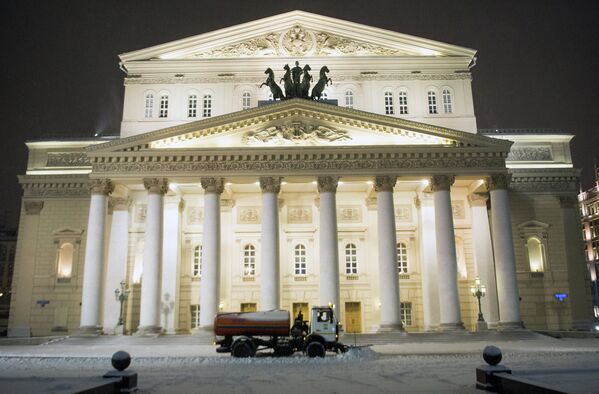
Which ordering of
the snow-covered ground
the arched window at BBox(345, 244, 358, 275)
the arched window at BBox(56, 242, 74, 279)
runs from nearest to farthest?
the snow-covered ground → the arched window at BBox(56, 242, 74, 279) → the arched window at BBox(345, 244, 358, 275)

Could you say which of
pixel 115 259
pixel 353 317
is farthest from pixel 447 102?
pixel 115 259

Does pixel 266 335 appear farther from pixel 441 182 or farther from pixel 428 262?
pixel 428 262

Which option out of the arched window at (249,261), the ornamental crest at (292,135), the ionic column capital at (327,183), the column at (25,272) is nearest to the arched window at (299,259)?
the arched window at (249,261)

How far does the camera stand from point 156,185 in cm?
3728

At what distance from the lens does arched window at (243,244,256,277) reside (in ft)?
143

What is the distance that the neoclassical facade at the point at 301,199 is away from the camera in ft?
121

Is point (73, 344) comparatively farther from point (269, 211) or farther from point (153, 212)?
point (269, 211)

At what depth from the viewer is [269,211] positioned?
36.9m

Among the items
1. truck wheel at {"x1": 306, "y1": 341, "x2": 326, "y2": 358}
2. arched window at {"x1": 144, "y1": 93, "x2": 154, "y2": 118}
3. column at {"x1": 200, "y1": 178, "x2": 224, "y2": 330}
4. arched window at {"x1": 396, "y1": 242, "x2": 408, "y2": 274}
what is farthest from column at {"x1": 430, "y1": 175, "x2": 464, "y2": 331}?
arched window at {"x1": 144, "y1": 93, "x2": 154, "y2": 118}

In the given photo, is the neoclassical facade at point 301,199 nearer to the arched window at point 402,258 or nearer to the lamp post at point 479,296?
the arched window at point 402,258

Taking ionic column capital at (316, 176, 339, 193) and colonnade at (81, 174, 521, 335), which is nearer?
colonnade at (81, 174, 521, 335)

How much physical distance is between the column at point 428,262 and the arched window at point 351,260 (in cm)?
509

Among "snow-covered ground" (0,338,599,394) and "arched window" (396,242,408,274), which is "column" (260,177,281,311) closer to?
"snow-covered ground" (0,338,599,394)

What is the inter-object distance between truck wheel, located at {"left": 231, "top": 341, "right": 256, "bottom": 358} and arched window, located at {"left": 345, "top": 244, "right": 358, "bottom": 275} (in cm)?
2049
